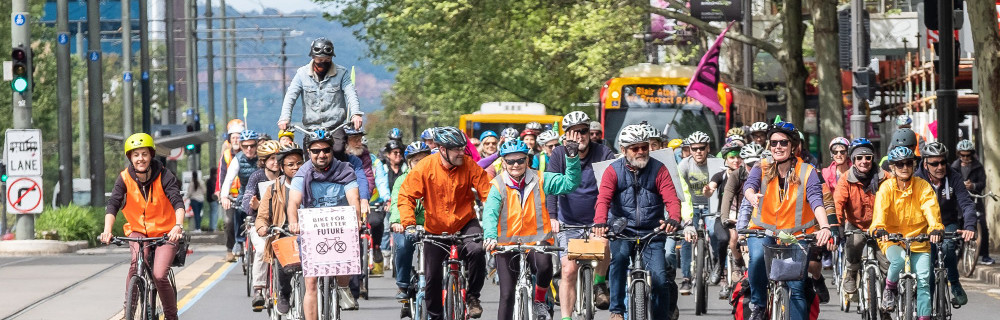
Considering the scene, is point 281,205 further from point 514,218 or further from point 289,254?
point 514,218

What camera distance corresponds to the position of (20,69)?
86.3 ft

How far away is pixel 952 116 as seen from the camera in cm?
2186

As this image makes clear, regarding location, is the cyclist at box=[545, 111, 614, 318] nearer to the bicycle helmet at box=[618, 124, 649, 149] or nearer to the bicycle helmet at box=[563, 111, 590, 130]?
the bicycle helmet at box=[563, 111, 590, 130]

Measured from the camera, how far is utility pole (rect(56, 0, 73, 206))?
1144 inches

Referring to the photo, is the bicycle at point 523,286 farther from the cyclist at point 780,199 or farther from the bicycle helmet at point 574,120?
the bicycle helmet at point 574,120

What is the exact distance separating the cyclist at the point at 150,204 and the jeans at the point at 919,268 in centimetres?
475

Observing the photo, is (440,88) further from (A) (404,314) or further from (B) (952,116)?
(A) (404,314)

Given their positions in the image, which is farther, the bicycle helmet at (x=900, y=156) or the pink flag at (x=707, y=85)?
the pink flag at (x=707, y=85)

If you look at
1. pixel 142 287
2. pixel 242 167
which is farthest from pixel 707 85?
pixel 142 287

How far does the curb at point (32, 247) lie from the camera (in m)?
26.7

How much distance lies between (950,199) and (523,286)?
4.43m

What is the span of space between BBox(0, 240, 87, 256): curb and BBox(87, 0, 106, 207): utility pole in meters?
4.51

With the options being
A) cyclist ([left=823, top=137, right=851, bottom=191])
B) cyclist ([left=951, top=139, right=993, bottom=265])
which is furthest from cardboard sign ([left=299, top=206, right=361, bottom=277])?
cyclist ([left=951, top=139, right=993, bottom=265])

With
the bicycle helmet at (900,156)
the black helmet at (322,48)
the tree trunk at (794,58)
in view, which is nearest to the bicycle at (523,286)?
the bicycle helmet at (900,156)
